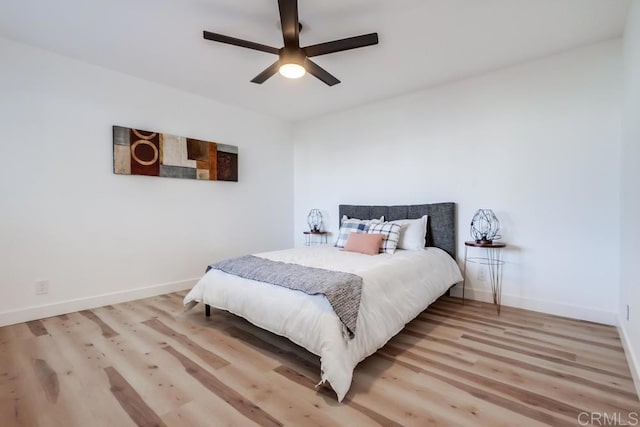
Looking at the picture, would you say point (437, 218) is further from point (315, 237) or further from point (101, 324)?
point (101, 324)

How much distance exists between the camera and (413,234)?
3.41 metres

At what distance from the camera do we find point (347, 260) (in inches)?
109

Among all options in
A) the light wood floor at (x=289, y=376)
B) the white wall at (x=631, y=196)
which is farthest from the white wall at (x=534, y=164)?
the light wood floor at (x=289, y=376)

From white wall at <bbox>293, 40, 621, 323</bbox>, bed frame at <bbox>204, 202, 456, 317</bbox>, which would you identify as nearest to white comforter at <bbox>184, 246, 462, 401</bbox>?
bed frame at <bbox>204, 202, 456, 317</bbox>

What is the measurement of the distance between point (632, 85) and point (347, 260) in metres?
2.42

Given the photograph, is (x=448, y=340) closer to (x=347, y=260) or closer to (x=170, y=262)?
(x=347, y=260)

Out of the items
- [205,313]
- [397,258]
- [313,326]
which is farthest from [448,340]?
[205,313]

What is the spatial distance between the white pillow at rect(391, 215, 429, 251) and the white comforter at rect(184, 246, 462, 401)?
0.20 metres

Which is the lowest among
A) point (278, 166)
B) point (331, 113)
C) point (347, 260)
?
point (347, 260)

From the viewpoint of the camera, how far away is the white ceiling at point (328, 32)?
2207 millimetres

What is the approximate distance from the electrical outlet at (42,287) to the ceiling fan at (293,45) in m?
2.74

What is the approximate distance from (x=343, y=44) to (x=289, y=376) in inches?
90.0

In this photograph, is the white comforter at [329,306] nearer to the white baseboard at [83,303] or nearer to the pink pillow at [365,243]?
the pink pillow at [365,243]

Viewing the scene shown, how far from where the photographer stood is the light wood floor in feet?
5.08
